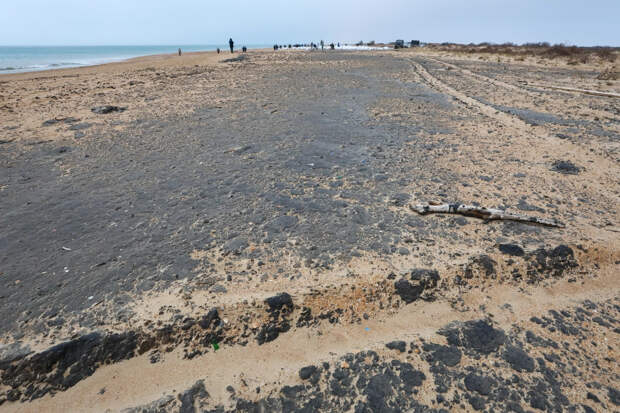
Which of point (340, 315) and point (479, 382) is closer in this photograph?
point (479, 382)

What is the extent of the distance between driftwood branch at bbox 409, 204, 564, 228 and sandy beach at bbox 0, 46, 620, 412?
0.25ft

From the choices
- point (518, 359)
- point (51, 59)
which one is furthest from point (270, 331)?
point (51, 59)

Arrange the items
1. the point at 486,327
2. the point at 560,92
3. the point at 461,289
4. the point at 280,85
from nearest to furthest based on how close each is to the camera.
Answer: the point at 486,327 → the point at 461,289 → the point at 560,92 → the point at 280,85

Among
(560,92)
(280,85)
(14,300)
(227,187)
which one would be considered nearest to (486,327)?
(227,187)

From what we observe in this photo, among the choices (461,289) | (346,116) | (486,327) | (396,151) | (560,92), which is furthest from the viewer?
(560,92)

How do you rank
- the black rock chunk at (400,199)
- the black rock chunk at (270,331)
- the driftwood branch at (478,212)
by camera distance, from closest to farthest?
the black rock chunk at (270,331), the driftwood branch at (478,212), the black rock chunk at (400,199)

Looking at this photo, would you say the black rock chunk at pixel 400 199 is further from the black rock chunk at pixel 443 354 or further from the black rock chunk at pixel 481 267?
the black rock chunk at pixel 443 354

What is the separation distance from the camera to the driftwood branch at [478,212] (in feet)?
10.1

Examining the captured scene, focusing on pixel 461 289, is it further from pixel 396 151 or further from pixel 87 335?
pixel 396 151

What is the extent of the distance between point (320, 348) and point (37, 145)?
5973 millimetres

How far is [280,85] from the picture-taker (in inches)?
449

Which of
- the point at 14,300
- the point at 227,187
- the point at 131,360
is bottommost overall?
the point at 131,360

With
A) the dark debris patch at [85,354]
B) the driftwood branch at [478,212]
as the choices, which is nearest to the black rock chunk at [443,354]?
the dark debris patch at [85,354]

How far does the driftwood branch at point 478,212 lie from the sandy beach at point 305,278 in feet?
0.25
